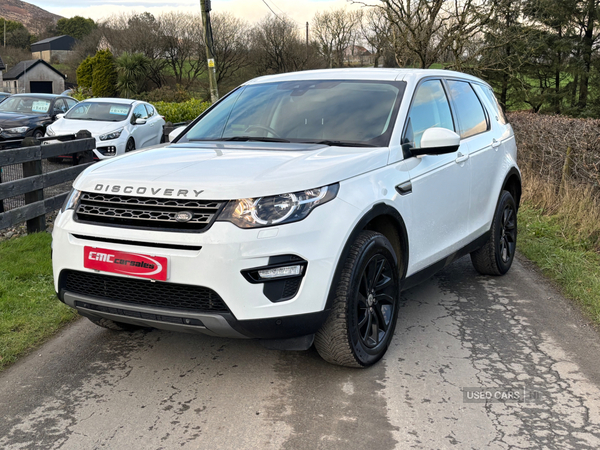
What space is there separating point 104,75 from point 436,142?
158ft

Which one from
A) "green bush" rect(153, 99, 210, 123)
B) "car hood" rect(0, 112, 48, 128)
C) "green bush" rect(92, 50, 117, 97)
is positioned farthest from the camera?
"green bush" rect(92, 50, 117, 97)

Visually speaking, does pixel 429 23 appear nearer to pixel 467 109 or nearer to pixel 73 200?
pixel 467 109

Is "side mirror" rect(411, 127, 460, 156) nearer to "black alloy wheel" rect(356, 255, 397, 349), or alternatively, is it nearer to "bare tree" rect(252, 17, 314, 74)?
"black alloy wheel" rect(356, 255, 397, 349)

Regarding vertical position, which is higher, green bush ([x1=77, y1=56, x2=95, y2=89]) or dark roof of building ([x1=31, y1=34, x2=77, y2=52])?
dark roof of building ([x1=31, y1=34, x2=77, y2=52])

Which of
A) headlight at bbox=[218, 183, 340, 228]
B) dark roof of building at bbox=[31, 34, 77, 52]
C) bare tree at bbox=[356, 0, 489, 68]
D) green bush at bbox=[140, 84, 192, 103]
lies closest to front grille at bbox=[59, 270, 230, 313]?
headlight at bbox=[218, 183, 340, 228]

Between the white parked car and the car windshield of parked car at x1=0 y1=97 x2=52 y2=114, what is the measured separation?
2.15 metres

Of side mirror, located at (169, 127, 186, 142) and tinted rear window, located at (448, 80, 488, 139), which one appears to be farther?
tinted rear window, located at (448, 80, 488, 139)

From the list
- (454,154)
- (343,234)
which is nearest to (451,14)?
(454,154)

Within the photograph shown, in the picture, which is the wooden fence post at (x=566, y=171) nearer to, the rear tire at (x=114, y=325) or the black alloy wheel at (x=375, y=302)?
→ the black alloy wheel at (x=375, y=302)

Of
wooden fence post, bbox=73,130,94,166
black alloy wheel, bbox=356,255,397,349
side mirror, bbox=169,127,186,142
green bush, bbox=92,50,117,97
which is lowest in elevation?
black alloy wheel, bbox=356,255,397,349

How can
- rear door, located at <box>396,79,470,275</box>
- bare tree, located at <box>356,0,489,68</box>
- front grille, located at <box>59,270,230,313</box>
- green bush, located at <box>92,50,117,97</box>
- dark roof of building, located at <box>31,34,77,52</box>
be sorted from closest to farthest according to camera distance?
front grille, located at <box>59,270,230,313</box> < rear door, located at <box>396,79,470,275</box> < bare tree, located at <box>356,0,489,68</box> < green bush, located at <box>92,50,117,97</box> < dark roof of building, located at <box>31,34,77,52</box>

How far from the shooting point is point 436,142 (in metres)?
4.20

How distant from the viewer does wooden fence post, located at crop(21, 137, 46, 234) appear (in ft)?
24.1

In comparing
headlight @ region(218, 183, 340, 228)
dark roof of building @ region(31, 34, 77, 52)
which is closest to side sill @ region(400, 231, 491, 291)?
headlight @ region(218, 183, 340, 228)
